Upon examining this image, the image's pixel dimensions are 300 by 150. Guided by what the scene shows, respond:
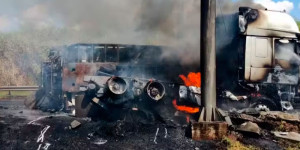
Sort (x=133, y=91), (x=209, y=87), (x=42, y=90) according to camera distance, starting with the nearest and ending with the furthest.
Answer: (x=209, y=87)
(x=133, y=91)
(x=42, y=90)

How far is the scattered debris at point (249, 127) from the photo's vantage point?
296 inches

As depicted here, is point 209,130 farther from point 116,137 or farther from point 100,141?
point 100,141

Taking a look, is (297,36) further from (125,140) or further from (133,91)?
(125,140)

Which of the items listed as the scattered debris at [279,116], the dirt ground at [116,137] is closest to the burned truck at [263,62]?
the scattered debris at [279,116]

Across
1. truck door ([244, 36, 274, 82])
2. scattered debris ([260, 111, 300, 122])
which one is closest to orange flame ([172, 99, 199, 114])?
scattered debris ([260, 111, 300, 122])

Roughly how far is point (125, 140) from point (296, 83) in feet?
21.3

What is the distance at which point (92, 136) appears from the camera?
→ 730cm

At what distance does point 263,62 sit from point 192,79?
96.4 inches

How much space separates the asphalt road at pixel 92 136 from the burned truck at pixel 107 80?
2.49 feet

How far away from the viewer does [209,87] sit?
783 cm

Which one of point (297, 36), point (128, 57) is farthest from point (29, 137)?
point (297, 36)

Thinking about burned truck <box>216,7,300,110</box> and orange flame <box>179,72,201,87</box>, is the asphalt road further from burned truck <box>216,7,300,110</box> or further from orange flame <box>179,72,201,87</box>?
burned truck <box>216,7,300,110</box>

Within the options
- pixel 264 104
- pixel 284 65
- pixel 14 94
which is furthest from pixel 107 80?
pixel 14 94

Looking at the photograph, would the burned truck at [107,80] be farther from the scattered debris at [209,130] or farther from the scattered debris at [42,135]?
the scattered debris at [209,130]
